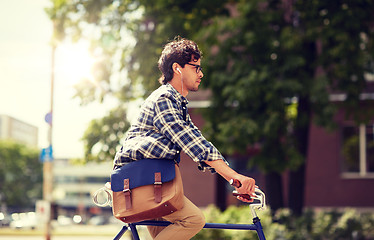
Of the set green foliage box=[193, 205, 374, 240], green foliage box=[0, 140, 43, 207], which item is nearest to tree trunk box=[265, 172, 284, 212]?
green foliage box=[193, 205, 374, 240]

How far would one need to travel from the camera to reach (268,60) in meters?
13.7

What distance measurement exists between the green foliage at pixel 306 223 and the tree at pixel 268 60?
123 cm

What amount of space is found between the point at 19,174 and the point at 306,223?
7719cm

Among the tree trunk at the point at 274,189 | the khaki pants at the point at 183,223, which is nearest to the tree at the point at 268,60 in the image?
the tree trunk at the point at 274,189

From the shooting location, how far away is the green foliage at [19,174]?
83.1 m

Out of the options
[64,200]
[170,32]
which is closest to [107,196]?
[170,32]

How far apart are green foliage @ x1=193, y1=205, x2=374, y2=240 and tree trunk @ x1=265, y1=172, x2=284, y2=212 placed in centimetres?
82

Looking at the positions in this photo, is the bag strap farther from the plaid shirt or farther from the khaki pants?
the khaki pants

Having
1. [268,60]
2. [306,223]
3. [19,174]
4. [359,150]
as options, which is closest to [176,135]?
[268,60]

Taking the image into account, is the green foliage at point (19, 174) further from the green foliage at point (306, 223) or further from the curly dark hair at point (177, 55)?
the curly dark hair at point (177, 55)

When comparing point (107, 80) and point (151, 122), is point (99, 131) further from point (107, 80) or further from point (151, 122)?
point (151, 122)

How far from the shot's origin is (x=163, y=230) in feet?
11.4

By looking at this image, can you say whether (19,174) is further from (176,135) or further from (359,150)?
(176,135)

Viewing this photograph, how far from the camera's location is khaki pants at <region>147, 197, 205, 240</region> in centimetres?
343
